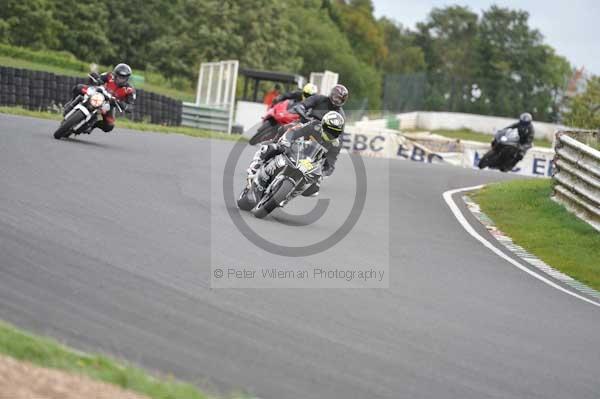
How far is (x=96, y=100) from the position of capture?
16.2 m

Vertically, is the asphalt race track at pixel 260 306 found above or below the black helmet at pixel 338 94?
below

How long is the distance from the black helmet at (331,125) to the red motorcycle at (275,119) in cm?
578

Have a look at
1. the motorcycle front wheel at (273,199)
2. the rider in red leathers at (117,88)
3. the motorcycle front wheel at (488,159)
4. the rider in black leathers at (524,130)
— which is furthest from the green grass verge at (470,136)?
Result: the motorcycle front wheel at (273,199)

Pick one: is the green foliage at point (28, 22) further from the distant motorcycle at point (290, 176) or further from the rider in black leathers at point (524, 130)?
the distant motorcycle at point (290, 176)

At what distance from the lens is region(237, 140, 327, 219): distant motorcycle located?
38.5ft

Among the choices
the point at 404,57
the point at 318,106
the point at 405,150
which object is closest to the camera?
the point at 318,106

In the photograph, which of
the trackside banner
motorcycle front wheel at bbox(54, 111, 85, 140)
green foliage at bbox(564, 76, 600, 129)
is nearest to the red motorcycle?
motorcycle front wheel at bbox(54, 111, 85, 140)

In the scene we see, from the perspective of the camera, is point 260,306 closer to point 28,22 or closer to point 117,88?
point 117,88

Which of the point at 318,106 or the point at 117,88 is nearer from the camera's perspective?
the point at 318,106

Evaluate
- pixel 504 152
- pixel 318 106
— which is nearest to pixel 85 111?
pixel 318 106

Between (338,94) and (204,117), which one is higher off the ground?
(338,94)

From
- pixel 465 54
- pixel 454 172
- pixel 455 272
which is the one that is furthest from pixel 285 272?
pixel 465 54

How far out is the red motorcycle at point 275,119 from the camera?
18.3m

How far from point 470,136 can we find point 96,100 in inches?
1908
